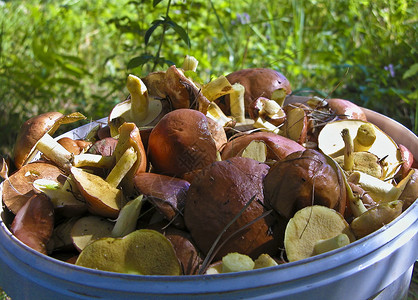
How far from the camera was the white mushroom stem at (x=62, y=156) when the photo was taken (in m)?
1.28

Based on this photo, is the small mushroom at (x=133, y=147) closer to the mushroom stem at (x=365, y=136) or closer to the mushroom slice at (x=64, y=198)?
the mushroom slice at (x=64, y=198)

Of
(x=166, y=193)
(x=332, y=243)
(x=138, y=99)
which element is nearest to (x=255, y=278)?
(x=332, y=243)

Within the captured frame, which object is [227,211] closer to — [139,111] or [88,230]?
[88,230]

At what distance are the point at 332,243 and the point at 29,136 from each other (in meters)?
0.91

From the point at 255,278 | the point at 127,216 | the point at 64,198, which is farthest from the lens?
the point at 64,198

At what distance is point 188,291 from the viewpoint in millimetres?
804

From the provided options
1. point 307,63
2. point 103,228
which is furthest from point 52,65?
point 307,63

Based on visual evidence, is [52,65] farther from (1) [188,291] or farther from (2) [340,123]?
(1) [188,291]

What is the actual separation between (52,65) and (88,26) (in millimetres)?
1605

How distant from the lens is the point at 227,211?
103 cm

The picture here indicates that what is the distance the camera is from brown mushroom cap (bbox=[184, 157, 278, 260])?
3.37ft

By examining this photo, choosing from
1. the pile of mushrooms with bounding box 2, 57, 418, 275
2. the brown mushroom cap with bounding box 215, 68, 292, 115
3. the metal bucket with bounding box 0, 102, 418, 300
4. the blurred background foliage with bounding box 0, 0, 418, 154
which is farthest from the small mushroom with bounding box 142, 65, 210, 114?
the blurred background foliage with bounding box 0, 0, 418, 154

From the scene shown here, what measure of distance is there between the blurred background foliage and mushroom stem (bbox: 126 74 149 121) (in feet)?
3.98

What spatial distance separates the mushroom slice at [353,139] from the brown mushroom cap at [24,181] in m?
0.85
